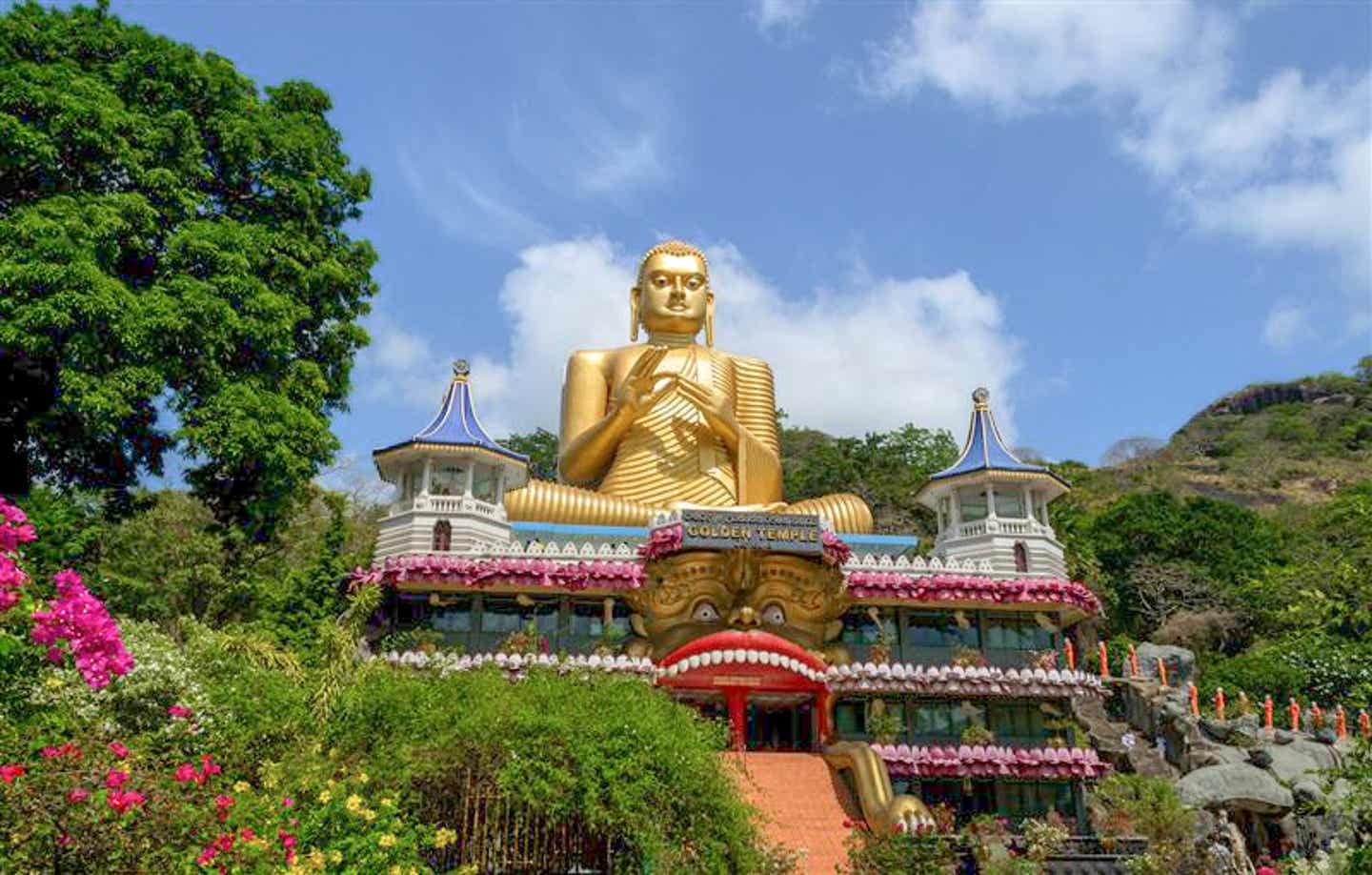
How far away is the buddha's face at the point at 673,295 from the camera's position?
27609mm

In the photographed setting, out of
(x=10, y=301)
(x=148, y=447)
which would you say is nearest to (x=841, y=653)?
(x=148, y=447)

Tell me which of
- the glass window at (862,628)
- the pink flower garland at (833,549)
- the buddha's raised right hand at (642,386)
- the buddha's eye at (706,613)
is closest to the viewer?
the pink flower garland at (833,549)

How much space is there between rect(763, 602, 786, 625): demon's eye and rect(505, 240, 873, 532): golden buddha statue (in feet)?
7.36

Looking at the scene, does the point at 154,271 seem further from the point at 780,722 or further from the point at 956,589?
the point at 956,589

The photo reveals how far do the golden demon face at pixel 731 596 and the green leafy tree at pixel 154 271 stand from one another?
648cm

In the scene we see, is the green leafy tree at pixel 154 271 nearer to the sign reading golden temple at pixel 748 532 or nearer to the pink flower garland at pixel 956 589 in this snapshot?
the sign reading golden temple at pixel 748 532

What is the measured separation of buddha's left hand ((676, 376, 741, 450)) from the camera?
951 inches

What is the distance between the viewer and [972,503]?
23859 millimetres

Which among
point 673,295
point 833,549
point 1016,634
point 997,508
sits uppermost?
point 673,295

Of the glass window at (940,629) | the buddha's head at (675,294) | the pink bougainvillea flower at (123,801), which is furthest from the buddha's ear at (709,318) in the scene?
the pink bougainvillea flower at (123,801)

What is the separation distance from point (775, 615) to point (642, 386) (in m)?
6.41

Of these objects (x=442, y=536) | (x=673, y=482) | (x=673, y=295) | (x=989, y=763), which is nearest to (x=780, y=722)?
(x=989, y=763)

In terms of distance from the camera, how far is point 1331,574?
11.2m

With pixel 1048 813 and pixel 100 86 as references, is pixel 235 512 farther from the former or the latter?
pixel 1048 813
